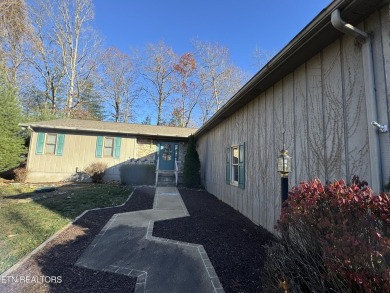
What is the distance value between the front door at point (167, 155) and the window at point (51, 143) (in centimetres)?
626

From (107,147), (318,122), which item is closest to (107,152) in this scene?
(107,147)

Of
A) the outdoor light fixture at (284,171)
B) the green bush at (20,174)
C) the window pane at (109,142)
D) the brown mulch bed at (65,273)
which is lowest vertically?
the brown mulch bed at (65,273)

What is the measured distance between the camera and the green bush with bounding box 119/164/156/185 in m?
12.9

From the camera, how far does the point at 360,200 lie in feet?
5.21

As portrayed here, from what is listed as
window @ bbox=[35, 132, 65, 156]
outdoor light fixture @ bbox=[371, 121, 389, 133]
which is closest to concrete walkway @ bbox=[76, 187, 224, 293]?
outdoor light fixture @ bbox=[371, 121, 389, 133]

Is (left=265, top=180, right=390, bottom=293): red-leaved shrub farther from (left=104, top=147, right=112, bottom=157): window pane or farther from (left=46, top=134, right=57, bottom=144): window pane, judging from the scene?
(left=46, top=134, right=57, bottom=144): window pane

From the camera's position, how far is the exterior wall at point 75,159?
1272cm

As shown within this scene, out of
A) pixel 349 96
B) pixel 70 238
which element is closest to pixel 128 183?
pixel 70 238

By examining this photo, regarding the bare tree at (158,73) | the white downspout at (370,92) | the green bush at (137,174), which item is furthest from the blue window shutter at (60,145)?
the white downspout at (370,92)

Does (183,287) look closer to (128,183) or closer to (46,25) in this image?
(128,183)

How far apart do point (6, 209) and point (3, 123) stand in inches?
329

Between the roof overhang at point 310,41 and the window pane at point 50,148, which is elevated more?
the roof overhang at point 310,41

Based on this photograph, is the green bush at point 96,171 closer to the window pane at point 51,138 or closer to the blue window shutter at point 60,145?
the blue window shutter at point 60,145

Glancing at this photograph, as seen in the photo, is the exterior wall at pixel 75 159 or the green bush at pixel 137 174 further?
the green bush at pixel 137 174
